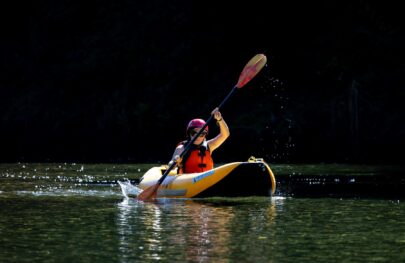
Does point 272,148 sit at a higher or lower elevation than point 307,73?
lower

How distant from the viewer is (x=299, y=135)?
31797mm

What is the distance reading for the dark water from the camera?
9938mm

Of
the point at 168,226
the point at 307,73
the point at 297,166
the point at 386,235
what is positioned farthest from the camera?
the point at 307,73

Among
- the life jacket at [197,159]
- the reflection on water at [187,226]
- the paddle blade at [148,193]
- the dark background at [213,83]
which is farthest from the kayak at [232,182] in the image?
the dark background at [213,83]

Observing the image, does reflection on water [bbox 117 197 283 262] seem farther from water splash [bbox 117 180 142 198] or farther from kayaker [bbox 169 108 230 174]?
water splash [bbox 117 180 142 198]

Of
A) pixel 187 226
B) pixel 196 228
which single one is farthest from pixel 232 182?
pixel 196 228

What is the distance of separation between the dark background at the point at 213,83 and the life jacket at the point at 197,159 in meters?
12.2

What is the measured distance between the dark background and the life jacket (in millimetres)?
12205

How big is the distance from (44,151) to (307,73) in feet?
29.2

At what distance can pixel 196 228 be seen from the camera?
11.9 m

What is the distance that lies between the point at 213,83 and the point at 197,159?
18.8 metres

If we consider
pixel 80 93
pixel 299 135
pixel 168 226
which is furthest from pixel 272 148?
pixel 168 226

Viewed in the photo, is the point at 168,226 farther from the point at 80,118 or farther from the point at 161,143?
the point at 80,118

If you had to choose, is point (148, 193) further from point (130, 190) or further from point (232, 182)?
point (130, 190)
